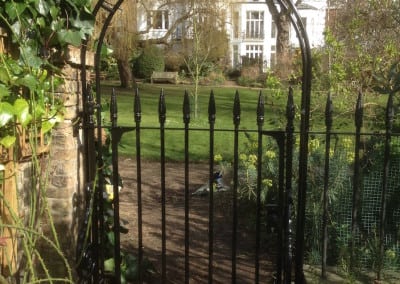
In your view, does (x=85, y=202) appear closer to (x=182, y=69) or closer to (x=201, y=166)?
(x=201, y=166)

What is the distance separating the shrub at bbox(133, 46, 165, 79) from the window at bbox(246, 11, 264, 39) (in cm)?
1361

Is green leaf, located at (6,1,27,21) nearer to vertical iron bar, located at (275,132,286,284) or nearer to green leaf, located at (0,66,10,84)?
green leaf, located at (0,66,10,84)

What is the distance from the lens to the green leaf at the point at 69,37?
2.54m

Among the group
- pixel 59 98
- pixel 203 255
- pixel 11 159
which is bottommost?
pixel 203 255

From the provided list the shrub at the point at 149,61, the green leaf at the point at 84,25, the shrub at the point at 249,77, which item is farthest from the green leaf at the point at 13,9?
the shrub at the point at 149,61

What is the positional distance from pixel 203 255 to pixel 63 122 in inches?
83.1

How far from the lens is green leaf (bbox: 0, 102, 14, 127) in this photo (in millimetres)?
2133

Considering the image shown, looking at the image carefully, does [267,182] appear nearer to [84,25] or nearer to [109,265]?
[109,265]

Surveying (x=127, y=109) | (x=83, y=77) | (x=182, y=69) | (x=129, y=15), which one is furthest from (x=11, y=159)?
(x=182, y=69)

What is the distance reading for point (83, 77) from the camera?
2.87 meters

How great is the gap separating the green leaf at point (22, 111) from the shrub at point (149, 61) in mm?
26955

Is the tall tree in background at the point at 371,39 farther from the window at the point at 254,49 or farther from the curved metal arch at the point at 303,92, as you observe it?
the window at the point at 254,49

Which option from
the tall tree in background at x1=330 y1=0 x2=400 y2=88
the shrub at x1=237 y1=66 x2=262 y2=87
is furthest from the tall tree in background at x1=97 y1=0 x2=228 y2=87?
the tall tree in background at x1=330 y1=0 x2=400 y2=88

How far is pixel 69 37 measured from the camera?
101 inches
